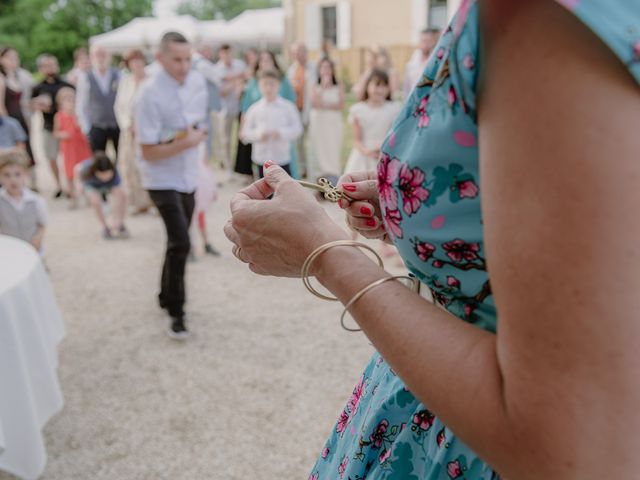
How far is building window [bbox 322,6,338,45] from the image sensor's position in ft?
68.5

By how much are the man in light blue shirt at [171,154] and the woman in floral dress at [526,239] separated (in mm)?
3522

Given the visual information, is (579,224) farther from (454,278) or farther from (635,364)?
(454,278)

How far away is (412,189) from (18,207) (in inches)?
171

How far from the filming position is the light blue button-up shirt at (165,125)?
13.3 feet

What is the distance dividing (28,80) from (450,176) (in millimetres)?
10082

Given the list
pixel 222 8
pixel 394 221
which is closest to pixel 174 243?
pixel 394 221

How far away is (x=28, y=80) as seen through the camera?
921cm

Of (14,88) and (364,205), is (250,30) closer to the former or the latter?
(14,88)

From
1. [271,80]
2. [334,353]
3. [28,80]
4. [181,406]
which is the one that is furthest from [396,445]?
[28,80]

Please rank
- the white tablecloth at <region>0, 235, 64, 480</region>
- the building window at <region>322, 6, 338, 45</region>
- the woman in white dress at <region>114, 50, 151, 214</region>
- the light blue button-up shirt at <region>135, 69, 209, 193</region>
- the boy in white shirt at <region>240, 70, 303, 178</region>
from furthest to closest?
1. the building window at <region>322, 6, 338, 45</region>
2. the woman in white dress at <region>114, 50, 151, 214</region>
3. the boy in white shirt at <region>240, 70, 303, 178</region>
4. the light blue button-up shirt at <region>135, 69, 209, 193</region>
5. the white tablecloth at <region>0, 235, 64, 480</region>

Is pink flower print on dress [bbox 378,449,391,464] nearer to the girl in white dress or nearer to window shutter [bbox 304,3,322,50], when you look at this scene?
the girl in white dress

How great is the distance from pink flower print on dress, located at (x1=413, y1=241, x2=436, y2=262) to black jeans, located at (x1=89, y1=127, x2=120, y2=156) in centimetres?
758

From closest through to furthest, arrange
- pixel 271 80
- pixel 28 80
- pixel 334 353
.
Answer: pixel 334 353 < pixel 271 80 < pixel 28 80

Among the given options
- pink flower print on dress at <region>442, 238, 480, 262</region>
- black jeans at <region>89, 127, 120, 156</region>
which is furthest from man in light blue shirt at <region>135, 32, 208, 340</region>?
black jeans at <region>89, 127, 120, 156</region>
